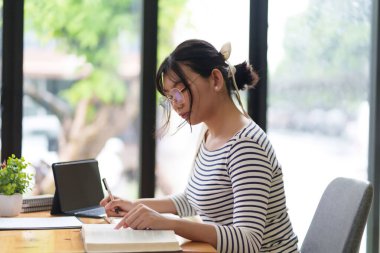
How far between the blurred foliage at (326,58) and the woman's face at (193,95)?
1267 mm

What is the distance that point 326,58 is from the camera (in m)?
3.14

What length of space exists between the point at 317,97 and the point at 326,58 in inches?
8.2

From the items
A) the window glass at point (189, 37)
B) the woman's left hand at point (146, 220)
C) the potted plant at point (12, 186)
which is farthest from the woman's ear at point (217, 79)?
the window glass at point (189, 37)

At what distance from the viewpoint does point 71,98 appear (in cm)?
287

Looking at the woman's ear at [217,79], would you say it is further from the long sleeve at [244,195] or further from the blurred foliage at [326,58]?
the blurred foliage at [326,58]

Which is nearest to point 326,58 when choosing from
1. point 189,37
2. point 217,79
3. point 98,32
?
point 189,37

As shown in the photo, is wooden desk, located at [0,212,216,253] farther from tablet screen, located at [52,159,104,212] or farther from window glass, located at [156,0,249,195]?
window glass, located at [156,0,249,195]

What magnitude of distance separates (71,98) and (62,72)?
0.13 metres

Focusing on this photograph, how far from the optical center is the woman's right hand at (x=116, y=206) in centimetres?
196

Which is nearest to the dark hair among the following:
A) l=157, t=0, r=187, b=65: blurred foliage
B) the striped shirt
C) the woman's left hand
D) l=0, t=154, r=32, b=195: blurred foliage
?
the striped shirt

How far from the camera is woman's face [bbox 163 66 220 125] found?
185 centimetres

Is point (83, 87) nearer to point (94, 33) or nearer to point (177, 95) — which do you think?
point (94, 33)

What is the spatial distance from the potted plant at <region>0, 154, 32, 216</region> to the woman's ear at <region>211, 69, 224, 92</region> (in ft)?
2.36

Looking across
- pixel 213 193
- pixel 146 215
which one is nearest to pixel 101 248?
pixel 146 215
